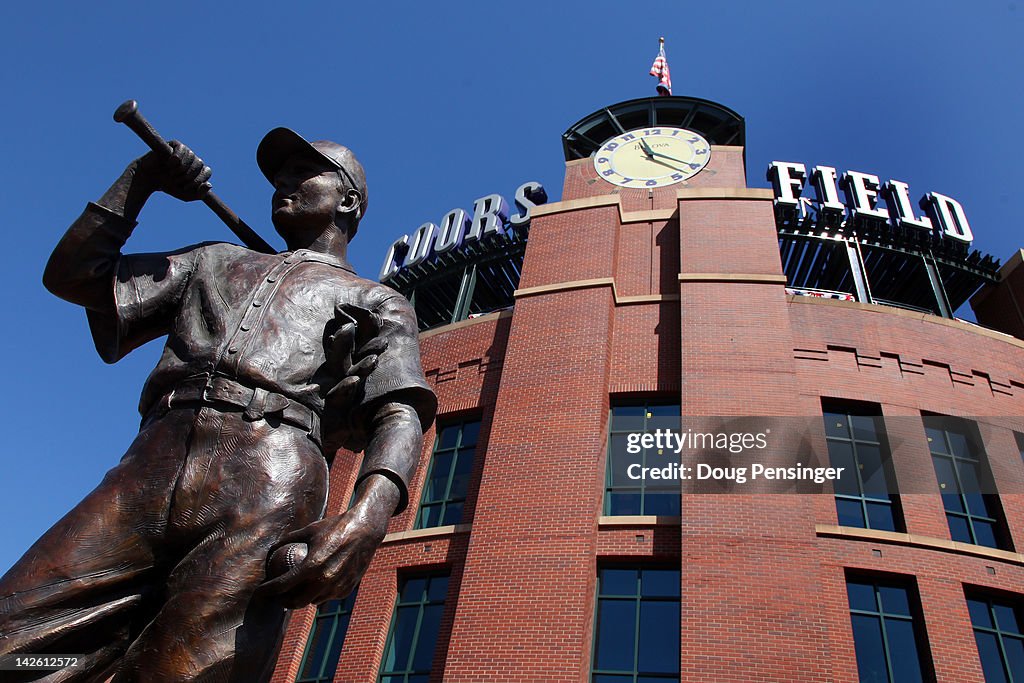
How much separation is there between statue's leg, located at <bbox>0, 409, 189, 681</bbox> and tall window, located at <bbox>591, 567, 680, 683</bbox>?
11.3m

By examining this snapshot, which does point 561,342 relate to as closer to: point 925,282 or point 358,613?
point 358,613

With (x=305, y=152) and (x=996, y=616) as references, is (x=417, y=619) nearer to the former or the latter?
(x=996, y=616)

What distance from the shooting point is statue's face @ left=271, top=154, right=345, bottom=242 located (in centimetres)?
357

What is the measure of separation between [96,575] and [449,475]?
14089 millimetres

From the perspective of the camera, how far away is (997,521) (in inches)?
585

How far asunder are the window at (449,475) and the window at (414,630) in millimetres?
1396

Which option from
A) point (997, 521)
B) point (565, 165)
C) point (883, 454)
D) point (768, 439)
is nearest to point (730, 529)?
point (768, 439)

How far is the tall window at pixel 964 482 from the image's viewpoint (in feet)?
48.2

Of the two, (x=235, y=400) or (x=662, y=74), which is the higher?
(x=662, y=74)

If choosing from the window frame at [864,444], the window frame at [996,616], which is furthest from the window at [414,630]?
the window frame at [996,616]

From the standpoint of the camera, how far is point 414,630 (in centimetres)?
1402

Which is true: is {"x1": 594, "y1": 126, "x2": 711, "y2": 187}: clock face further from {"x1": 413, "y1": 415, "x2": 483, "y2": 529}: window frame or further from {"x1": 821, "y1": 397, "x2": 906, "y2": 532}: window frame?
{"x1": 413, "y1": 415, "x2": 483, "y2": 529}: window frame

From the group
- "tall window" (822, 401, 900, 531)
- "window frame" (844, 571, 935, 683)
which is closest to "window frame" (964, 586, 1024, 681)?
"window frame" (844, 571, 935, 683)
